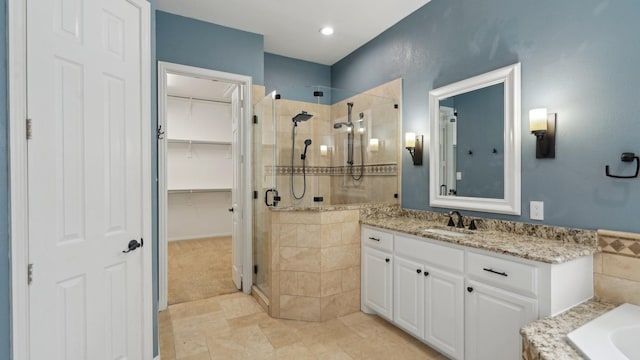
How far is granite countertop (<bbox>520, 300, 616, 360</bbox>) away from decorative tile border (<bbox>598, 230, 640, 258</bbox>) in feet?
1.00

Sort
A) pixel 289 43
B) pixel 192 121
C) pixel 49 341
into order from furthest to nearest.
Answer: pixel 192 121
pixel 289 43
pixel 49 341

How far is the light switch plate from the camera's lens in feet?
6.83

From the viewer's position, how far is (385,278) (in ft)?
8.76

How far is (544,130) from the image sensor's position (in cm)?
200

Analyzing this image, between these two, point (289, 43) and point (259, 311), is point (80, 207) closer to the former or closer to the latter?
point (259, 311)

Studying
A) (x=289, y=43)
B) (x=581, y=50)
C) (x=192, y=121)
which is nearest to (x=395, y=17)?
(x=289, y=43)

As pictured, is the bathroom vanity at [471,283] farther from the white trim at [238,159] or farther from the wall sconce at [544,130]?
the white trim at [238,159]

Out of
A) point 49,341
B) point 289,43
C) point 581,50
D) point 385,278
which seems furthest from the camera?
point 289,43

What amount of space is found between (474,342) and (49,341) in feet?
7.65

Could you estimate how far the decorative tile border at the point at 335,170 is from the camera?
3.28 metres

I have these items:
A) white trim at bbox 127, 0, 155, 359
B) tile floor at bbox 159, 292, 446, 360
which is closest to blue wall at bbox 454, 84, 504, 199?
tile floor at bbox 159, 292, 446, 360

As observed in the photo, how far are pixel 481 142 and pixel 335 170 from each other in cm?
167

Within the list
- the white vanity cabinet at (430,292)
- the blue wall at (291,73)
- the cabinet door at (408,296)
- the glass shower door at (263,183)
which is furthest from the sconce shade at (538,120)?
the blue wall at (291,73)

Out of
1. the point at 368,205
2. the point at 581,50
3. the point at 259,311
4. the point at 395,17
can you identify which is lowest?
the point at 259,311
